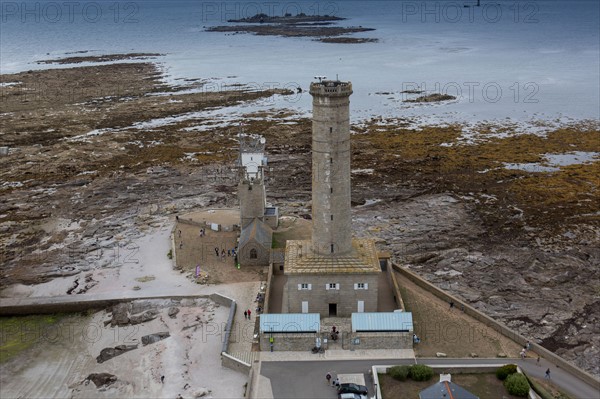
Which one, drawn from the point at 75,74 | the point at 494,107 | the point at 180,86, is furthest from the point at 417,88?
the point at 75,74

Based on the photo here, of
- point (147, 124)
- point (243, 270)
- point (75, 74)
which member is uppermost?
point (75, 74)

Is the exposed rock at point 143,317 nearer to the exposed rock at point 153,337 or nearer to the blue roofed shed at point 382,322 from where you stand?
the exposed rock at point 153,337

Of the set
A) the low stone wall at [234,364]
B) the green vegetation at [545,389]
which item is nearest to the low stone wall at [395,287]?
the green vegetation at [545,389]

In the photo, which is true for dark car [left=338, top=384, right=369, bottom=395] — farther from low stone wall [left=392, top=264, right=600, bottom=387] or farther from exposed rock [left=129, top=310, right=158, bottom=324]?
exposed rock [left=129, top=310, right=158, bottom=324]

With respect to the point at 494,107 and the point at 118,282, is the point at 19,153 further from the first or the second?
the point at 494,107

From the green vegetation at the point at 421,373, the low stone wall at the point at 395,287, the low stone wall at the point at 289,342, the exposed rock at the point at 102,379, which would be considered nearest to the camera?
the green vegetation at the point at 421,373

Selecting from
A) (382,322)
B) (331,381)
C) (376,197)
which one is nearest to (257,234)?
(382,322)

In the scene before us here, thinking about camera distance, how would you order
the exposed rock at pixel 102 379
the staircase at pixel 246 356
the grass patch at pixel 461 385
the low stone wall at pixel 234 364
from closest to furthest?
the grass patch at pixel 461 385 → the low stone wall at pixel 234 364 → the exposed rock at pixel 102 379 → the staircase at pixel 246 356

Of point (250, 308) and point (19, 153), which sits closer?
point (250, 308)
